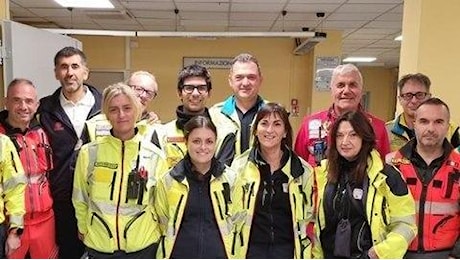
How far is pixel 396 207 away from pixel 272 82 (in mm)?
→ 6292

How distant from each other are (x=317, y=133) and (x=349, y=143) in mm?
576

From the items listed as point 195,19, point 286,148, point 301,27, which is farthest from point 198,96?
point 301,27

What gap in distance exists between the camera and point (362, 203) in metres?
1.85

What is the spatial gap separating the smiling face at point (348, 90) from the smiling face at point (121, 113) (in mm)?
1159

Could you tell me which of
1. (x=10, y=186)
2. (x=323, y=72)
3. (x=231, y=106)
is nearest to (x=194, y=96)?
(x=231, y=106)

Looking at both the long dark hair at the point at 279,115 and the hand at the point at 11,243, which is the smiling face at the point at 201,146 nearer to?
the long dark hair at the point at 279,115

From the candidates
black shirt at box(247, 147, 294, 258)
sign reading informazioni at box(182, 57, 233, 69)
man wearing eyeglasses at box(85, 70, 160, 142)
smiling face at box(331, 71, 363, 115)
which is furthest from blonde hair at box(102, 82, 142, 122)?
sign reading informazioni at box(182, 57, 233, 69)

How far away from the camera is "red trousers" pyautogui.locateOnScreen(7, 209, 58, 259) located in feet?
7.19

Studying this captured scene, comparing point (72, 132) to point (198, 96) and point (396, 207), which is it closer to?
point (198, 96)

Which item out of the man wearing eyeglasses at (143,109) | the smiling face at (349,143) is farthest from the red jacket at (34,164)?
the smiling face at (349,143)

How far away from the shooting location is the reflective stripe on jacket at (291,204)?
196cm

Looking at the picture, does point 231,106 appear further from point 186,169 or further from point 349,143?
point 349,143

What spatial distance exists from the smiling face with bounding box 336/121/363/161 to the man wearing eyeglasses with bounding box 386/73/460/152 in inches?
32.6

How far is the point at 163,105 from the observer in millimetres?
8008
